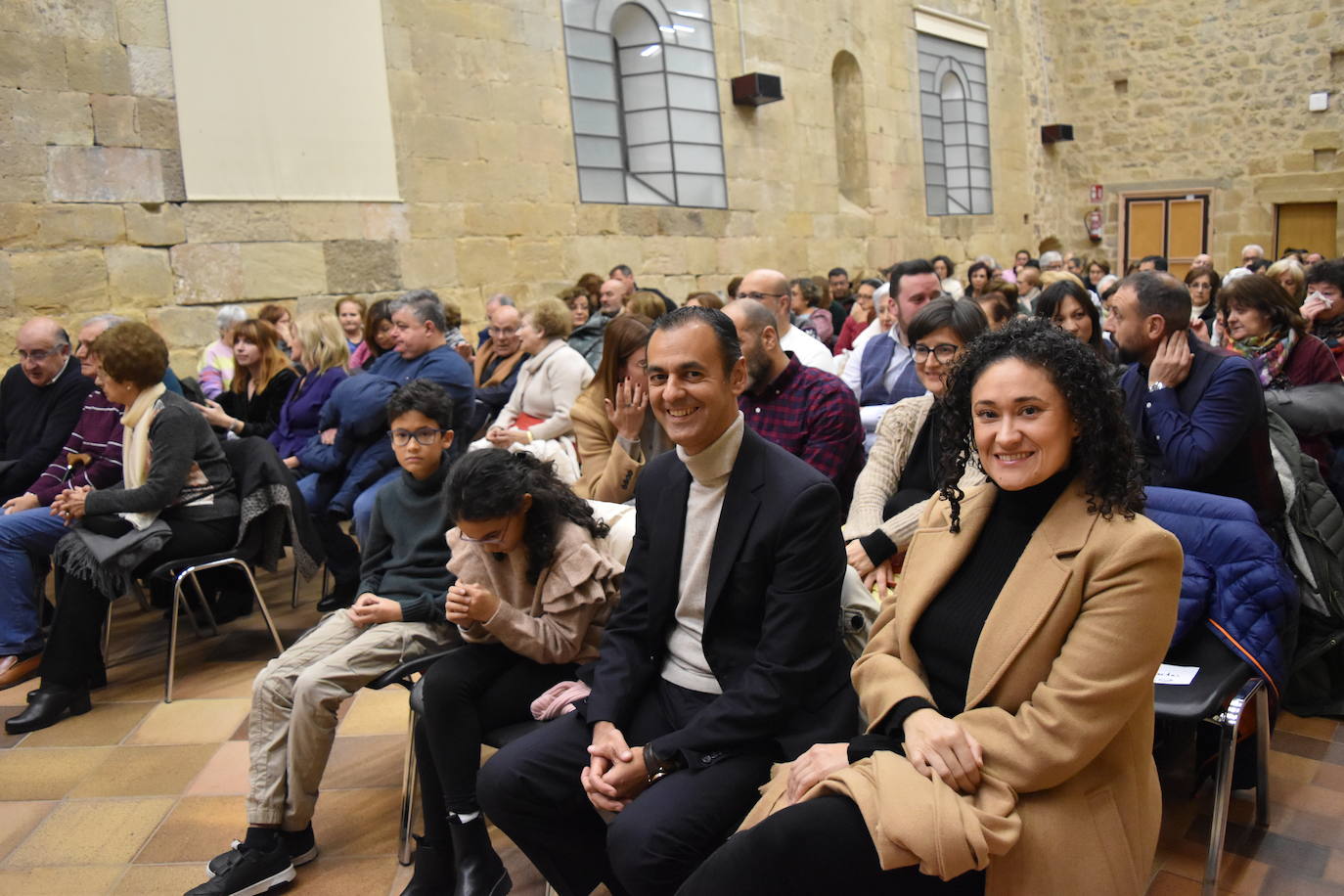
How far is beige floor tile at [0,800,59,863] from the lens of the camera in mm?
2973

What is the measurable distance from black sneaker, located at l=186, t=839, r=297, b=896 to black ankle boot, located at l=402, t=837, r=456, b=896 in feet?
1.20

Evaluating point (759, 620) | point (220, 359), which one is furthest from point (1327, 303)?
point (220, 359)

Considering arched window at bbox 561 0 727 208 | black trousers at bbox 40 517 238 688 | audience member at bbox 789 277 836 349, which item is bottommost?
black trousers at bbox 40 517 238 688

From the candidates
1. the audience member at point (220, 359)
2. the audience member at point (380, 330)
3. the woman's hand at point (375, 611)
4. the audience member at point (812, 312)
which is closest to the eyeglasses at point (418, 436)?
the woman's hand at point (375, 611)

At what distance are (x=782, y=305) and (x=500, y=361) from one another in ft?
6.53

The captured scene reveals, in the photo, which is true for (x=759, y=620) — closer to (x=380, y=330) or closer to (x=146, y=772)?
(x=146, y=772)

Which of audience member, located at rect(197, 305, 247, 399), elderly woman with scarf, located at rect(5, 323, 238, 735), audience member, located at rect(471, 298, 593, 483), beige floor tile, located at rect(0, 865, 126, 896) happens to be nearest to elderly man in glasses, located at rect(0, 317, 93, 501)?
elderly woman with scarf, located at rect(5, 323, 238, 735)

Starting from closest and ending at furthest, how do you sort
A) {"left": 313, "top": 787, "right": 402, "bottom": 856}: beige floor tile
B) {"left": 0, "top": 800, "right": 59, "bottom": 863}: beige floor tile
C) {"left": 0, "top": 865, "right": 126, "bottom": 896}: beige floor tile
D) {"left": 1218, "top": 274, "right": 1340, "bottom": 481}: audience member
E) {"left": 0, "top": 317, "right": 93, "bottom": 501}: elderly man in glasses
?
1. {"left": 0, "top": 865, "right": 126, "bottom": 896}: beige floor tile
2. {"left": 313, "top": 787, "right": 402, "bottom": 856}: beige floor tile
3. {"left": 0, "top": 800, "right": 59, "bottom": 863}: beige floor tile
4. {"left": 1218, "top": 274, "right": 1340, "bottom": 481}: audience member
5. {"left": 0, "top": 317, "right": 93, "bottom": 501}: elderly man in glasses

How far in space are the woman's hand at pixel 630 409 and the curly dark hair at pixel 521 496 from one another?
2.06 feet

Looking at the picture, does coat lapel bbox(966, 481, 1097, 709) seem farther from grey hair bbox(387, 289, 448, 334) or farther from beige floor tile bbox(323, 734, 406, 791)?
grey hair bbox(387, 289, 448, 334)

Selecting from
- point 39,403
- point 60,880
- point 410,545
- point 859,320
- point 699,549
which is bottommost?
point 60,880

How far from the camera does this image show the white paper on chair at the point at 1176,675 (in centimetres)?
236

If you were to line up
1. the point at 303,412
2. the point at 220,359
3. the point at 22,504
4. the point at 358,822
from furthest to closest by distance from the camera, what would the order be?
the point at 220,359, the point at 303,412, the point at 22,504, the point at 358,822

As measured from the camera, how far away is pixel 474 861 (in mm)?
2416
